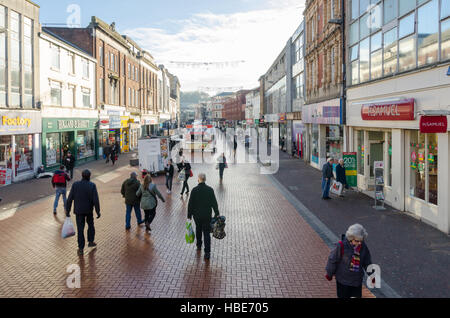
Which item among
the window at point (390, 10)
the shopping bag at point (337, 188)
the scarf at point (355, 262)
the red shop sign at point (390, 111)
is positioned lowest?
the shopping bag at point (337, 188)

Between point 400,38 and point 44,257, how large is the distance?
40.3 ft

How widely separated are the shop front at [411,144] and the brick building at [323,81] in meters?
3.68

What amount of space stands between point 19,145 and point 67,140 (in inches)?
284

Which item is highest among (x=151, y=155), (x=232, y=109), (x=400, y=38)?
(x=232, y=109)

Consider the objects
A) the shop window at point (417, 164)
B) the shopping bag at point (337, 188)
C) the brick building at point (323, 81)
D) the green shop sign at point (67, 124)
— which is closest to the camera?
the shop window at point (417, 164)

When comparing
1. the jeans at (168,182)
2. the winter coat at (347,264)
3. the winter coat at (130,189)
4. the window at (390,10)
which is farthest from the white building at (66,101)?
the winter coat at (347,264)

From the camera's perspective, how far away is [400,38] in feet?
41.5

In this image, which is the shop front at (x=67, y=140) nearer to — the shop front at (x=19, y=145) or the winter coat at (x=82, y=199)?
the shop front at (x=19, y=145)

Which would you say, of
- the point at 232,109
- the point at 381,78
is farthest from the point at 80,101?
the point at 232,109

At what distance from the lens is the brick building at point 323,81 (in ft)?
66.1

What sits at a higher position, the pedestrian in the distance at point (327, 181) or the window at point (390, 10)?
the window at point (390, 10)

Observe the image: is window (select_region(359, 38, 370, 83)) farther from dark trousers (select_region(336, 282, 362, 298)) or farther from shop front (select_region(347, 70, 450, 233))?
dark trousers (select_region(336, 282, 362, 298))
